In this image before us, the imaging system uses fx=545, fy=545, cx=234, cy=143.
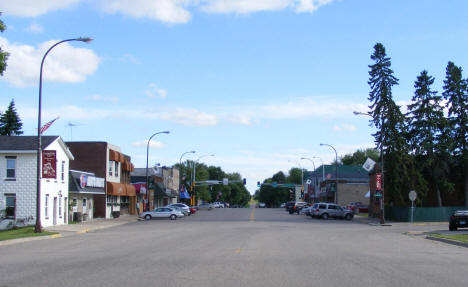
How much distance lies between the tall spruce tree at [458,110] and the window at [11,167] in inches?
1750

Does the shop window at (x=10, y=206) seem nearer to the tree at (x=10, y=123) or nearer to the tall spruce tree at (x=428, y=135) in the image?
the tall spruce tree at (x=428, y=135)

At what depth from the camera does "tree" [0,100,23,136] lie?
8825cm

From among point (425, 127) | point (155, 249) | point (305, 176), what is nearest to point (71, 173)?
point (155, 249)

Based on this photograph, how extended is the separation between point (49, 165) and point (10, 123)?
196ft

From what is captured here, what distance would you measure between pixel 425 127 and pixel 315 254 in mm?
44732

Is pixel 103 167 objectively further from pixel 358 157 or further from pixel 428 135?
pixel 358 157

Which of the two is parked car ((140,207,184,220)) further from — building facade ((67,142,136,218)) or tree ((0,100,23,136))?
tree ((0,100,23,136))

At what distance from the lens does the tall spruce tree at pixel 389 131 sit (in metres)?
56.3

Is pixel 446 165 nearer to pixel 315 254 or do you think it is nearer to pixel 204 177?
pixel 315 254

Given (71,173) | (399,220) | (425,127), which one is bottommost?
(399,220)

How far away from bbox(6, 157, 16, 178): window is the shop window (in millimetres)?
1581

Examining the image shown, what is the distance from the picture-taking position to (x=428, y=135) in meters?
58.9

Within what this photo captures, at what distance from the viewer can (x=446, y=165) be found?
5856 cm

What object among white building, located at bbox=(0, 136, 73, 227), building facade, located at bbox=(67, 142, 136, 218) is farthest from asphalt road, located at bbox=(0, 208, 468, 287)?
building facade, located at bbox=(67, 142, 136, 218)
